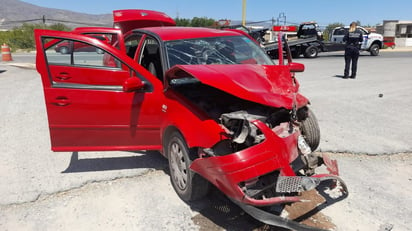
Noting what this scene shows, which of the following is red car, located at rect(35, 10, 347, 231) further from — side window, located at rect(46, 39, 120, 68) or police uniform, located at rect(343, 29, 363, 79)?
police uniform, located at rect(343, 29, 363, 79)

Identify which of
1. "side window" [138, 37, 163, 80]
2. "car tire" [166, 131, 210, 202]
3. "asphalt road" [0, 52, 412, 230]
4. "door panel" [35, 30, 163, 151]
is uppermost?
"side window" [138, 37, 163, 80]

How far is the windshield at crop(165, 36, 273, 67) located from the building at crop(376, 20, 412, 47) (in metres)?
39.5

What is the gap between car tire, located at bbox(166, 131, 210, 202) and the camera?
302 cm

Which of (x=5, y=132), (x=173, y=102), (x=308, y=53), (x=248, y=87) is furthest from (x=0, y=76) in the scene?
(x=308, y=53)

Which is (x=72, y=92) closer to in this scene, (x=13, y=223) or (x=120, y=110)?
(x=120, y=110)

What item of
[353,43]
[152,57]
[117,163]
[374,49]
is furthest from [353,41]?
[374,49]

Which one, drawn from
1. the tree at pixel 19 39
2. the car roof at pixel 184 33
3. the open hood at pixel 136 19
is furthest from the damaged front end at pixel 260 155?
the tree at pixel 19 39

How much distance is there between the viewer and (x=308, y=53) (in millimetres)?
19094

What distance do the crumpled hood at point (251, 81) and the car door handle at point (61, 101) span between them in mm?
Answer: 1210

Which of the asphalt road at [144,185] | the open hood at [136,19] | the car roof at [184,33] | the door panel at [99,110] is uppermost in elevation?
the open hood at [136,19]

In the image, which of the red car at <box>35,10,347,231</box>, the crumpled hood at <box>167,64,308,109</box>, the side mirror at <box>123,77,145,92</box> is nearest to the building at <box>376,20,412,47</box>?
the red car at <box>35,10,347,231</box>

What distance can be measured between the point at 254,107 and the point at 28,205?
2.55 meters

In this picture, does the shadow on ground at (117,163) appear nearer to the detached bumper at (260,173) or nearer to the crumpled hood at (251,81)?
the crumpled hood at (251,81)

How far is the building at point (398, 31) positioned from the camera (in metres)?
37.1
